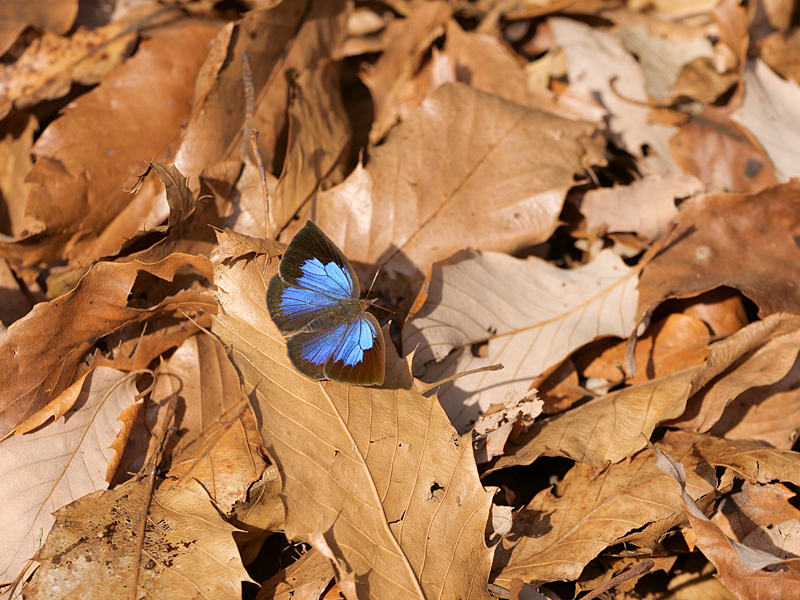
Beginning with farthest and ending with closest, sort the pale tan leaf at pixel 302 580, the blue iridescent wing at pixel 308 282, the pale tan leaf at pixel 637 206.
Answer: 1. the pale tan leaf at pixel 637 206
2. the blue iridescent wing at pixel 308 282
3. the pale tan leaf at pixel 302 580

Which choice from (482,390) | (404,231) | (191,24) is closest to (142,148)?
(191,24)

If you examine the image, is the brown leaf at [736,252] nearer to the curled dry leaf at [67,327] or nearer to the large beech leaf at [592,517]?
the large beech leaf at [592,517]

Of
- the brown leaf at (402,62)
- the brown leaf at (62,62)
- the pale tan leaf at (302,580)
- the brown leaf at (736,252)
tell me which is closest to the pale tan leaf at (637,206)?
the brown leaf at (736,252)

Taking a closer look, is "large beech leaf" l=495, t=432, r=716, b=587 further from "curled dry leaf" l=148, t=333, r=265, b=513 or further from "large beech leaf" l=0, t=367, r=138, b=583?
"large beech leaf" l=0, t=367, r=138, b=583

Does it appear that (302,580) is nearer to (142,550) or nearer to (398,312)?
(142,550)

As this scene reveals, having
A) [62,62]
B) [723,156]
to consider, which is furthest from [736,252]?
[62,62]
